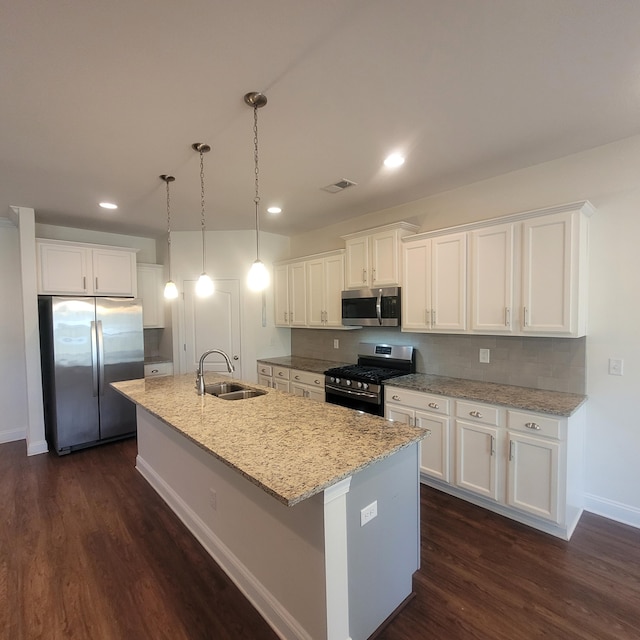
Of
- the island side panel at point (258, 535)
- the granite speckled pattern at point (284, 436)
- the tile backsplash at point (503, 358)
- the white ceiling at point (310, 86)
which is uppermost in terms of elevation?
the white ceiling at point (310, 86)

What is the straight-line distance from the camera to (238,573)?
1992 mm

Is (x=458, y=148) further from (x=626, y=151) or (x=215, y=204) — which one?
(x=215, y=204)

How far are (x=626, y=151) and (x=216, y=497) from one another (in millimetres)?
3615

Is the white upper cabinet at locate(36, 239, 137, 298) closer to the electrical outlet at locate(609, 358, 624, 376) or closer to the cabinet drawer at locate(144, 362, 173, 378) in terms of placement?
the cabinet drawer at locate(144, 362, 173, 378)

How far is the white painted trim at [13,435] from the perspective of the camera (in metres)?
4.24

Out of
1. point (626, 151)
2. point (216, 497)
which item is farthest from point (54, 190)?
point (626, 151)

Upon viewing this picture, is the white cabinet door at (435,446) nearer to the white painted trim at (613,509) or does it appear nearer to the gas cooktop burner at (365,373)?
the gas cooktop burner at (365,373)

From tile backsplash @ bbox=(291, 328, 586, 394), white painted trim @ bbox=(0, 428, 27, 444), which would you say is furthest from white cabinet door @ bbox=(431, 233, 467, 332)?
white painted trim @ bbox=(0, 428, 27, 444)

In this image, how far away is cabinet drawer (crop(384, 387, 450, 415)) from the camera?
284 cm

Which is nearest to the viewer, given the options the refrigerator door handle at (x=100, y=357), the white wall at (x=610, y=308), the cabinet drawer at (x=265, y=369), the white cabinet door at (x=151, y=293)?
the white wall at (x=610, y=308)

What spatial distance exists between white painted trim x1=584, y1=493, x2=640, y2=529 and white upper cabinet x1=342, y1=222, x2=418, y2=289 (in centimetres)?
232

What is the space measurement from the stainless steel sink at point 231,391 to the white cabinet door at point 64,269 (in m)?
2.38

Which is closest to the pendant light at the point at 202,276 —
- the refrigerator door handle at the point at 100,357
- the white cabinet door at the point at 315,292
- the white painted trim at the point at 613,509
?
the white cabinet door at the point at 315,292

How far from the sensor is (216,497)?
2.19 metres
